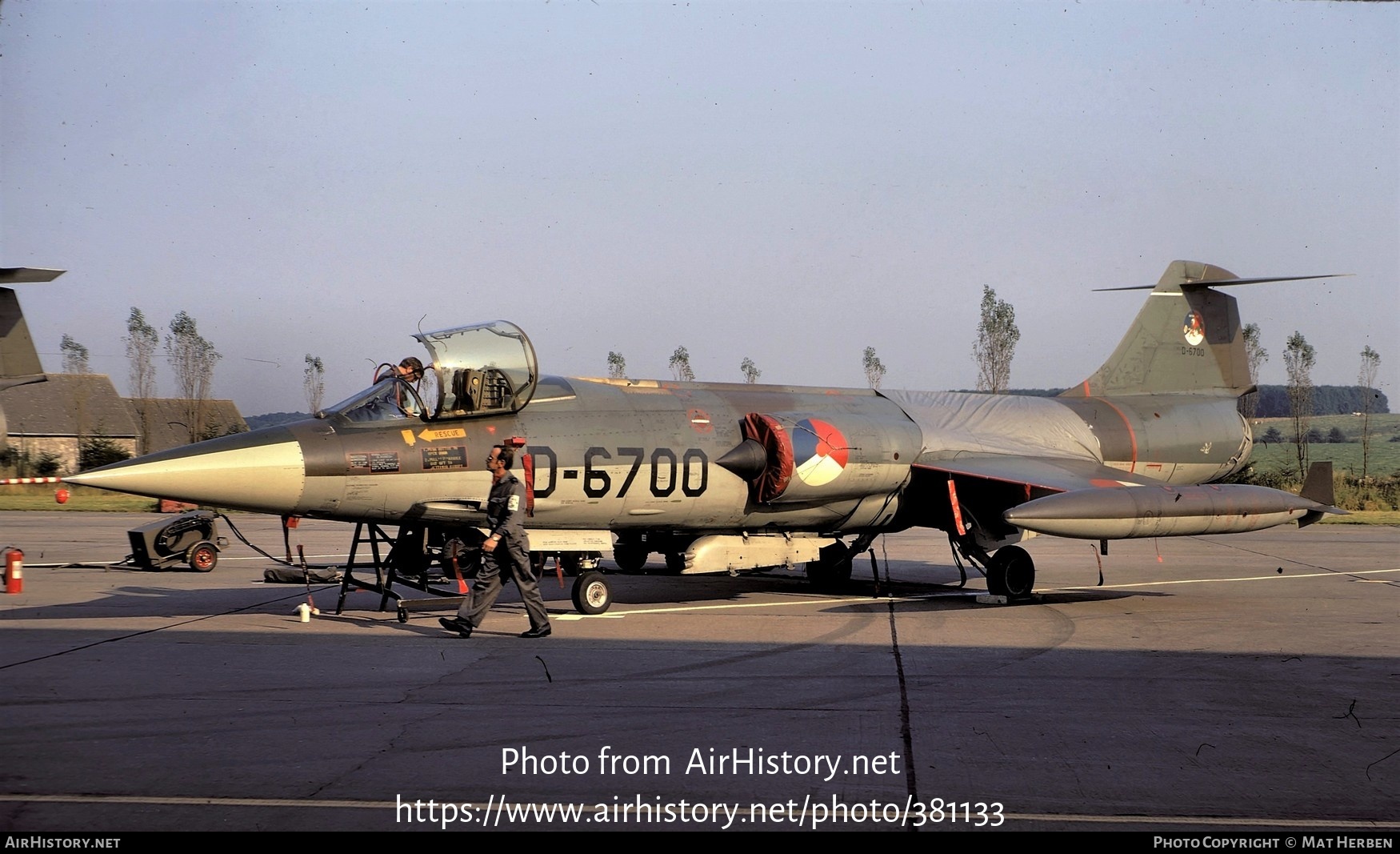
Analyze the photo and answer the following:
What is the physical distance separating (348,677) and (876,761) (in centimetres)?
433

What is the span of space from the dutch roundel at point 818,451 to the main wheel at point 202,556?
30.4 feet

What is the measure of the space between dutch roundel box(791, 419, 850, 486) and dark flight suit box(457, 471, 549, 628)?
147 inches

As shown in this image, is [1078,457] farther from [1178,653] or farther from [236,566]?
[236,566]

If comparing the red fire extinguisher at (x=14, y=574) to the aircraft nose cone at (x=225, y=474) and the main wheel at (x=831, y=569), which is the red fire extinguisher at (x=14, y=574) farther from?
the main wheel at (x=831, y=569)

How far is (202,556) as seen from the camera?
16.6 meters

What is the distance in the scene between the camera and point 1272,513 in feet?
43.7

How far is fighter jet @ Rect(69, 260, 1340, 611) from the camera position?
10883 millimetres

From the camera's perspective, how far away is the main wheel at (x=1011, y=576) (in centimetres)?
1402

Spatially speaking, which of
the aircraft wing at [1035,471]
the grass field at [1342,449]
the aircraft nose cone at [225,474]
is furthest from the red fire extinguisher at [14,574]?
the grass field at [1342,449]

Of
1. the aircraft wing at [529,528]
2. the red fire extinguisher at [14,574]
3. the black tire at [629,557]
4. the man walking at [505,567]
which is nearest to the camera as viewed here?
the man walking at [505,567]

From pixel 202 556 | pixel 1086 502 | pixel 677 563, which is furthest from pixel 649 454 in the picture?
pixel 202 556

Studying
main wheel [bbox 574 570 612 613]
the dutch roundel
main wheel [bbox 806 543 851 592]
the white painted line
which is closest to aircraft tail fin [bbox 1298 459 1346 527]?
the white painted line

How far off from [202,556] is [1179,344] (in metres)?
15.7

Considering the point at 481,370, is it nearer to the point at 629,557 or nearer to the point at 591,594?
the point at 591,594
